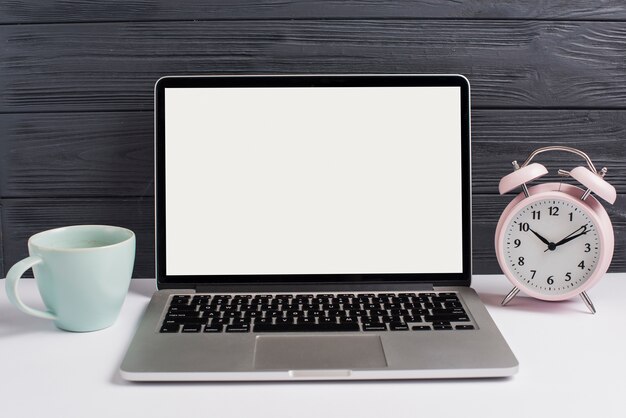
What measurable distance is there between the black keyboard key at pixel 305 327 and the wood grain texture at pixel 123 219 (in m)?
0.31

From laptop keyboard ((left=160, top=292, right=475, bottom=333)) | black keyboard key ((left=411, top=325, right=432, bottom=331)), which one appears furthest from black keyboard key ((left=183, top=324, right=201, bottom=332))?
black keyboard key ((left=411, top=325, right=432, bottom=331))

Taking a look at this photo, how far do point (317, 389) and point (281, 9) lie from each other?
0.55 meters

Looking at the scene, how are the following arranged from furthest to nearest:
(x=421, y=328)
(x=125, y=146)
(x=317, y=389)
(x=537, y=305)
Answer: (x=125, y=146)
(x=537, y=305)
(x=421, y=328)
(x=317, y=389)

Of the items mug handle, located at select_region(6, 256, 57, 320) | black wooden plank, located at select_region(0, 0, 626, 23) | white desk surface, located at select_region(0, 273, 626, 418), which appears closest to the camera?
white desk surface, located at select_region(0, 273, 626, 418)

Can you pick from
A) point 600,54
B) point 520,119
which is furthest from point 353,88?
point 600,54

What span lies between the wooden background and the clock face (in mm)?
145

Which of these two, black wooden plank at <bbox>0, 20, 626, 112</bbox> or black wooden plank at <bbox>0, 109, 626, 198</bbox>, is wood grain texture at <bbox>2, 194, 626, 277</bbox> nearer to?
black wooden plank at <bbox>0, 109, 626, 198</bbox>

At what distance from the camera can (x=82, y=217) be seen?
1001 millimetres

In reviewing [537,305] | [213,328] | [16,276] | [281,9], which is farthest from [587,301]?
[16,276]

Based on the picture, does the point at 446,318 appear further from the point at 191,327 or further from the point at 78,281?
the point at 78,281

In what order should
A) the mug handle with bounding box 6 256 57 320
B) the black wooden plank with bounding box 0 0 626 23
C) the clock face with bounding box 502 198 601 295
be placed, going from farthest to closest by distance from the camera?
the black wooden plank with bounding box 0 0 626 23
the clock face with bounding box 502 198 601 295
the mug handle with bounding box 6 256 57 320

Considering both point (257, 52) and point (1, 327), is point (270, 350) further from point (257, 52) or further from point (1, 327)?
point (257, 52)

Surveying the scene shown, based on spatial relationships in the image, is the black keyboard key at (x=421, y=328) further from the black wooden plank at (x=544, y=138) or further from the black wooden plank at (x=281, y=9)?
the black wooden plank at (x=281, y=9)

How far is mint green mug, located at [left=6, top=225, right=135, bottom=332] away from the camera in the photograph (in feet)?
2.45
